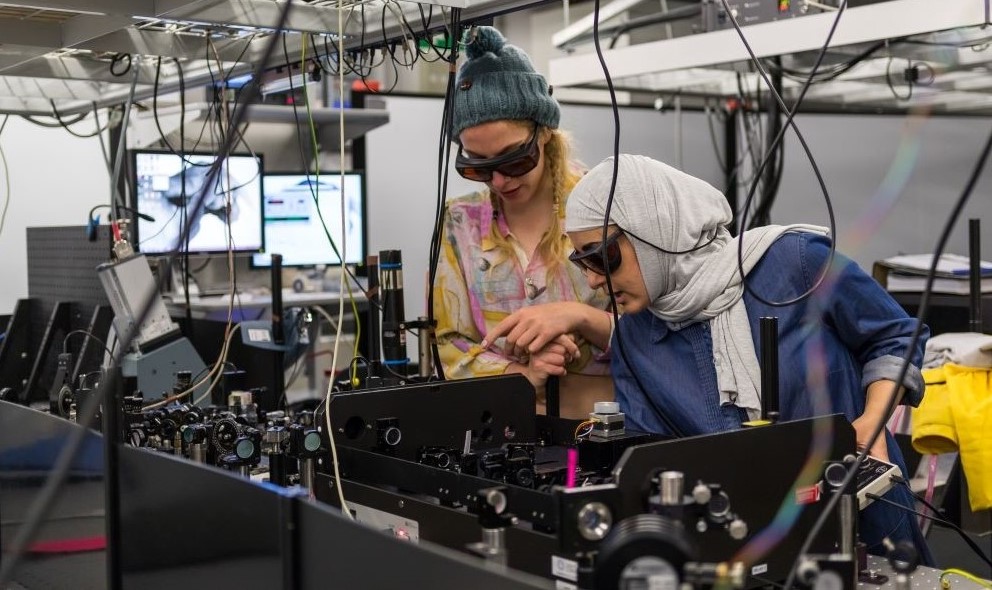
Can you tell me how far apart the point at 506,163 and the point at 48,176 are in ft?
10.8

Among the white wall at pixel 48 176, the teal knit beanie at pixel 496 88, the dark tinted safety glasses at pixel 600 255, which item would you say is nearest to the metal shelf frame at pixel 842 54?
the teal knit beanie at pixel 496 88

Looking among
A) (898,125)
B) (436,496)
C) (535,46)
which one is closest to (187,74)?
(436,496)

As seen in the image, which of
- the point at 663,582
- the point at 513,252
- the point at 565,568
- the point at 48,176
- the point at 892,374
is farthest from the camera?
the point at 48,176

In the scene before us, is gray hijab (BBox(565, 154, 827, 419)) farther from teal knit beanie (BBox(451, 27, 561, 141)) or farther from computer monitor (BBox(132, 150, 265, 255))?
computer monitor (BBox(132, 150, 265, 255))

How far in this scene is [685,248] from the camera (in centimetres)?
149

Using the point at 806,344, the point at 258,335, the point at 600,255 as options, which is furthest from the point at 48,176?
the point at 806,344

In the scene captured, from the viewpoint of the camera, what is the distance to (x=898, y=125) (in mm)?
4758

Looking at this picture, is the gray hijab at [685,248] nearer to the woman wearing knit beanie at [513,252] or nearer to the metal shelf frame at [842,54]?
the woman wearing knit beanie at [513,252]

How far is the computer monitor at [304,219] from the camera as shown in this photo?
14.2ft

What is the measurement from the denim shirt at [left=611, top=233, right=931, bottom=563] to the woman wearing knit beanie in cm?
21

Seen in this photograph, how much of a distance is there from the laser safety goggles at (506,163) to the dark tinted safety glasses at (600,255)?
26 centimetres

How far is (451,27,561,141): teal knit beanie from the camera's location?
1.70 metres

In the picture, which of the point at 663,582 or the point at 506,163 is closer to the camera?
the point at 663,582

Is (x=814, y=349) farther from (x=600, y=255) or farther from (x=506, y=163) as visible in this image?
(x=506, y=163)
